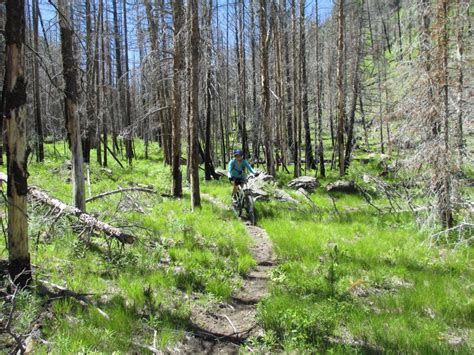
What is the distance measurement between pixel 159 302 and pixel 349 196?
10176 mm

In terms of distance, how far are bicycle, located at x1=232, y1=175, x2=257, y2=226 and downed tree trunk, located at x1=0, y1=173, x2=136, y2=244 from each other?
4.38 meters

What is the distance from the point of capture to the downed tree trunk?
5632 mm

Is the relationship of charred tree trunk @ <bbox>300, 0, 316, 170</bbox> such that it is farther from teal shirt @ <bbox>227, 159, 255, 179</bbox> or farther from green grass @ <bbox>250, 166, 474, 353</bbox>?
green grass @ <bbox>250, 166, 474, 353</bbox>

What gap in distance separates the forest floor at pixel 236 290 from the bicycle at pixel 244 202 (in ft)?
2.70

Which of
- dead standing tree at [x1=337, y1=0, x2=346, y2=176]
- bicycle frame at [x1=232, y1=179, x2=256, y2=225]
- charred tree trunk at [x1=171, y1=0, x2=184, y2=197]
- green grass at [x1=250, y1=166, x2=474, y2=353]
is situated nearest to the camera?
green grass at [x1=250, y1=166, x2=474, y2=353]

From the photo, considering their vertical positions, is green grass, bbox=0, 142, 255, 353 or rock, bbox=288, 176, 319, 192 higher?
rock, bbox=288, 176, 319, 192

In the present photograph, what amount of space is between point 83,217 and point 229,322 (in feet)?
10.0

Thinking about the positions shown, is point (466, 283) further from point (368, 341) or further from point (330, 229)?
point (330, 229)

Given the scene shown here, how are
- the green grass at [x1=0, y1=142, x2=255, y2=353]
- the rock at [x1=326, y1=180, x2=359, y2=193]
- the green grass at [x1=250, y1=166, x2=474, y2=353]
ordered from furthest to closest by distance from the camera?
the rock at [x1=326, y1=180, x2=359, y2=193]
the green grass at [x1=250, y1=166, x2=474, y2=353]
the green grass at [x1=0, y1=142, x2=255, y2=353]

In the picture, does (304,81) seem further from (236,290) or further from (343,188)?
(236,290)

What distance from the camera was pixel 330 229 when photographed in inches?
340

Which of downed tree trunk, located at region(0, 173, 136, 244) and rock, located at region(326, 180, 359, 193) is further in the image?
rock, located at region(326, 180, 359, 193)

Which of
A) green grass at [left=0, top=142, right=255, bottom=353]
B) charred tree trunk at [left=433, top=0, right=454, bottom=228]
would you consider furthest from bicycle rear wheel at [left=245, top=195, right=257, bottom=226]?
charred tree trunk at [left=433, top=0, right=454, bottom=228]

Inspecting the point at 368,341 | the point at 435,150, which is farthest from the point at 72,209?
the point at 435,150
